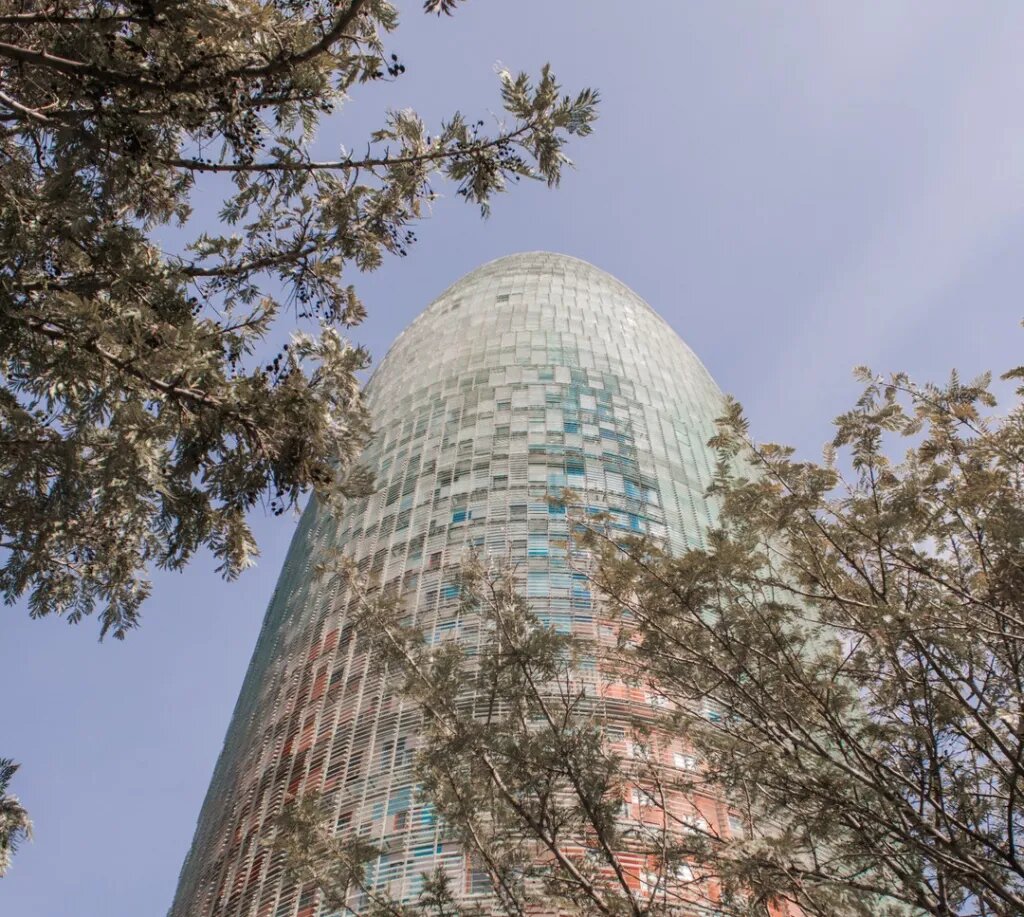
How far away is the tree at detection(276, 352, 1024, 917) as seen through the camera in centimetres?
639

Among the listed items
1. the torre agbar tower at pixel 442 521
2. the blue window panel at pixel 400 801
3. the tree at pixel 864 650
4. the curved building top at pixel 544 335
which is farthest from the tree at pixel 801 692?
the curved building top at pixel 544 335

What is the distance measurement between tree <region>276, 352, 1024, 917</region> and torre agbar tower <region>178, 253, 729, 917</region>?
392cm

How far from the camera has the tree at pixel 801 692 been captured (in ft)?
21.0

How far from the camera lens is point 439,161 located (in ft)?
25.2

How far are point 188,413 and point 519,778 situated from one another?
3.67m

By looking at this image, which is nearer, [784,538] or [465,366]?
[784,538]

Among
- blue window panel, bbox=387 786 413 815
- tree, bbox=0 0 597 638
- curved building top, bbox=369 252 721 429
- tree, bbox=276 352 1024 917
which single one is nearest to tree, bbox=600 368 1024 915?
tree, bbox=276 352 1024 917

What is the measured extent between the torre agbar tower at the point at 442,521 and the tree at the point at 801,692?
3916mm

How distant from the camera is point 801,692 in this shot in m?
7.07

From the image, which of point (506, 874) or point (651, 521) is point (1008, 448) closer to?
point (506, 874)

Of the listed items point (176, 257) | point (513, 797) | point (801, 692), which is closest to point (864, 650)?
point (801, 692)

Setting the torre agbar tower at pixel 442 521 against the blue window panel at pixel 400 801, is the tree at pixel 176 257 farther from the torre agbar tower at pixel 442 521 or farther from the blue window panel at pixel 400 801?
the blue window panel at pixel 400 801

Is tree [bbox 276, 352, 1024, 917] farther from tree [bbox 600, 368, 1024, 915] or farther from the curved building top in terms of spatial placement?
the curved building top

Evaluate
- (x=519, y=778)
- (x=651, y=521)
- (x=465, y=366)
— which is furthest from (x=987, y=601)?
(x=465, y=366)
